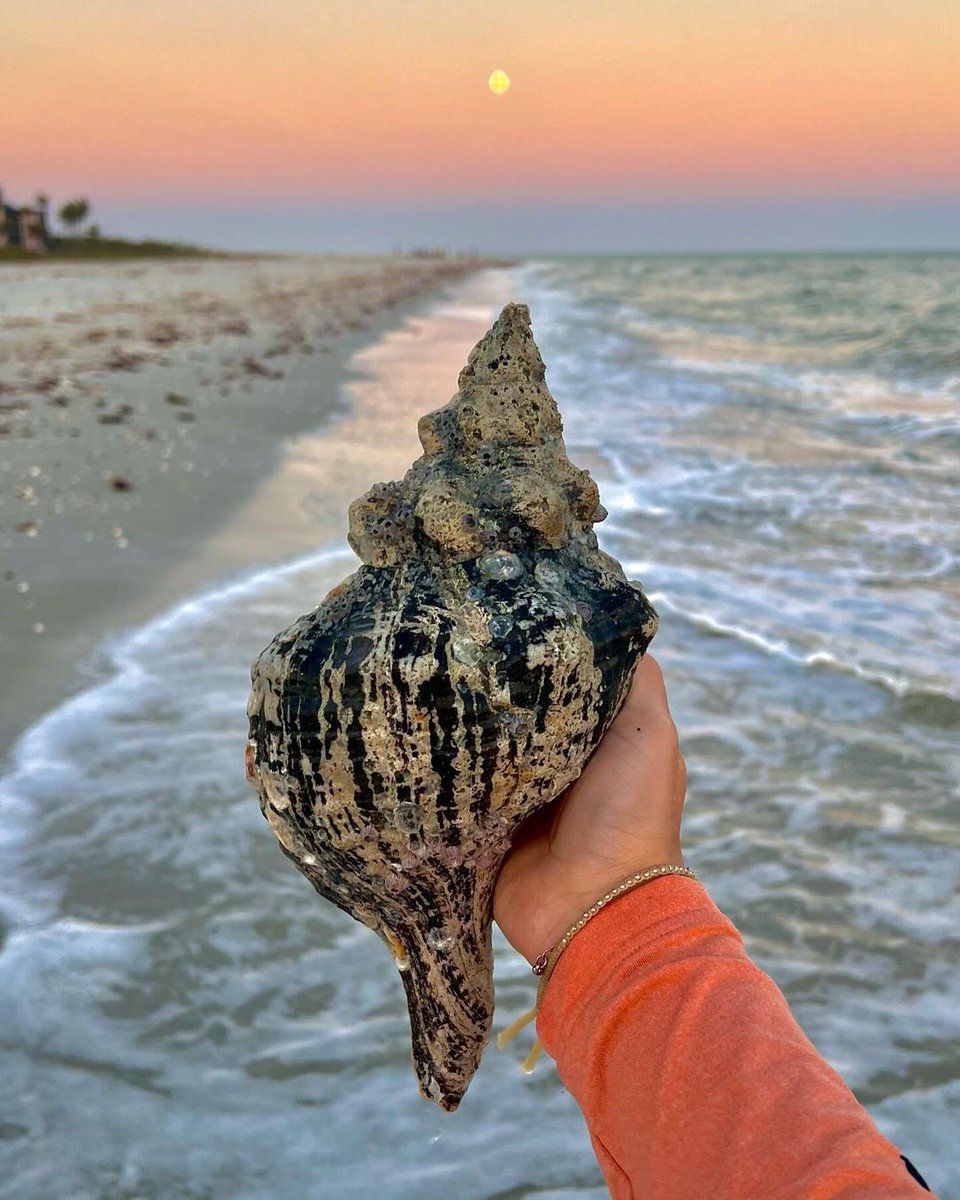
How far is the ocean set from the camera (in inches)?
98.0

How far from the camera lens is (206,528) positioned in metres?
6.24

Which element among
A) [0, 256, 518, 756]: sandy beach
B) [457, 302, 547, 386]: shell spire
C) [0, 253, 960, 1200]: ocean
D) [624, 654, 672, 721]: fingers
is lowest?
[0, 253, 960, 1200]: ocean

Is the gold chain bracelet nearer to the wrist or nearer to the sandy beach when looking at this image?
the wrist

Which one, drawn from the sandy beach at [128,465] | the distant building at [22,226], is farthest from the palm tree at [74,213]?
the sandy beach at [128,465]

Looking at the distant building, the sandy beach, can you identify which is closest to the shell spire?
the sandy beach

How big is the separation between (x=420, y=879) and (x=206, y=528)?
483cm

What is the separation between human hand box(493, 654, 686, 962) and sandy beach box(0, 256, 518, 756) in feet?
A: 8.80

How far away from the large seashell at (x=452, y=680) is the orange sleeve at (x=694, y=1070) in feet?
0.99

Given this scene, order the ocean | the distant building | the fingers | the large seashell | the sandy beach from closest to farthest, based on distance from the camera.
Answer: the large seashell, the fingers, the ocean, the sandy beach, the distant building

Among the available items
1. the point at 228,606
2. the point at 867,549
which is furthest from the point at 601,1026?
the point at 867,549

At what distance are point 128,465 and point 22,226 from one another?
51.4 m

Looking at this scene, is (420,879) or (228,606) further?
(228,606)

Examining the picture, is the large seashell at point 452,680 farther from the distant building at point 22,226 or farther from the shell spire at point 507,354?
the distant building at point 22,226

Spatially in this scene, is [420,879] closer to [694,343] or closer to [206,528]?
[206,528]
